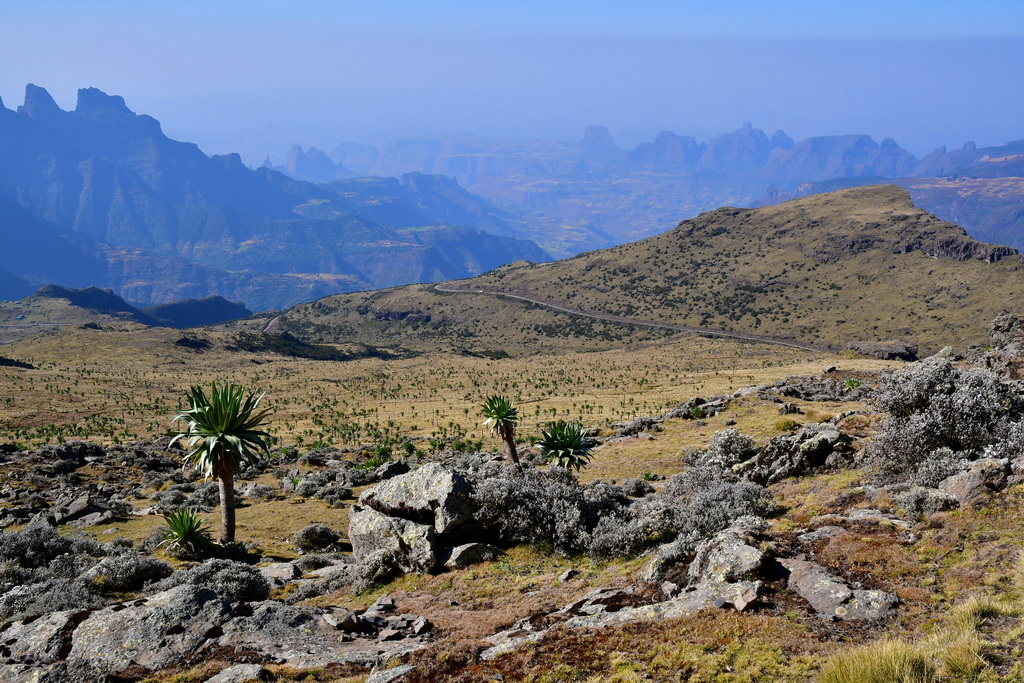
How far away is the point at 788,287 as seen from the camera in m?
150

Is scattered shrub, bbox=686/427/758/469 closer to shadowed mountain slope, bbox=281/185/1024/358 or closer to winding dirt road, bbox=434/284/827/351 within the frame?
shadowed mountain slope, bbox=281/185/1024/358

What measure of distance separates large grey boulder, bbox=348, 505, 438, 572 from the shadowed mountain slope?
11481 cm

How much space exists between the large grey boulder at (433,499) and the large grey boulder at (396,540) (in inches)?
9.4

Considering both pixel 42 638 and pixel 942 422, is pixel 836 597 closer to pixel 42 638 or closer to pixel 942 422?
pixel 942 422

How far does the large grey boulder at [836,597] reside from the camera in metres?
8.62

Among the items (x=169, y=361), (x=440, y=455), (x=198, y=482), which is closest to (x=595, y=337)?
(x=169, y=361)

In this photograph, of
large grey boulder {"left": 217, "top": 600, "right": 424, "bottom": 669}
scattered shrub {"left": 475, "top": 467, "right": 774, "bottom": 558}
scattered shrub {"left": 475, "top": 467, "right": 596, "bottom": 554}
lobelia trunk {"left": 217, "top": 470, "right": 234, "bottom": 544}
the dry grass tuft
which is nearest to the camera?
the dry grass tuft

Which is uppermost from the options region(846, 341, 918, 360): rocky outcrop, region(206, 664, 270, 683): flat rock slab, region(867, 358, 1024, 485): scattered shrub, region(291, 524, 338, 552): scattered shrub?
region(846, 341, 918, 360): rocky outcrop

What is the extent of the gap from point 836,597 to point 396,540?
11.2 m

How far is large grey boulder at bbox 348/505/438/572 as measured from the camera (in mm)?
15625

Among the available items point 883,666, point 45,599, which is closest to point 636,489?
point 883,666

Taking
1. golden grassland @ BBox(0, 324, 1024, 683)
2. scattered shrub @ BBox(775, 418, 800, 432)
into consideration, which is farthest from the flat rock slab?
scattered shrub @ BBox(775, 418, 800, 432)

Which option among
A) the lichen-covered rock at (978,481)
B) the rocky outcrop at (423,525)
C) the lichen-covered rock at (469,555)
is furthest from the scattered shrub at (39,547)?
the lichen-covered rock at (978,481)

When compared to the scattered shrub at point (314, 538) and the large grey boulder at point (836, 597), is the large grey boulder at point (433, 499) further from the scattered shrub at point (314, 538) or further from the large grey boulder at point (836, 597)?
the large grey boulder at point (836, 597)
